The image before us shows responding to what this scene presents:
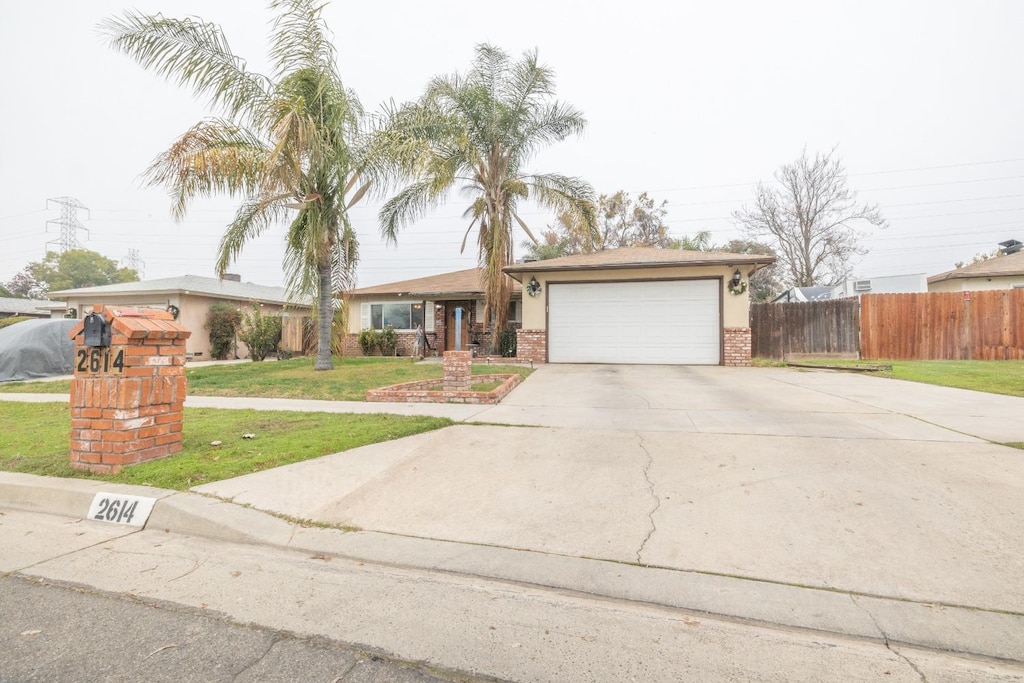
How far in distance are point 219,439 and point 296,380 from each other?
5401 millimetres

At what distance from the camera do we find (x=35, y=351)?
43.2 ft

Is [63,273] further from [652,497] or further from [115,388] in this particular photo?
[652,497]

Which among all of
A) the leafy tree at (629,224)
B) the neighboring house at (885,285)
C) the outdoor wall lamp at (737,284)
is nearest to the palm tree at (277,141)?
the outdoor wall lamp at (737,284)

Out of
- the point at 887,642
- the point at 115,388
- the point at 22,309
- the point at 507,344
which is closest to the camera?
the point at 887,642

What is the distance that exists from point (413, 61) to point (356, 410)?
14.8 meters

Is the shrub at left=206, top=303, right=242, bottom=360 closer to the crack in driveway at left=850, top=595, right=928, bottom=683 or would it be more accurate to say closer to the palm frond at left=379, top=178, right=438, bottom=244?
the palm frond at left=379, top=178, right=438, bottom=244

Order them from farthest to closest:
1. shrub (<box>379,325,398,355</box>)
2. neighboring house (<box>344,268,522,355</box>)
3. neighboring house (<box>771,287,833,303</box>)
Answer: neighboring house (<box>771,287,833,303</box>)
shrub (<box>379,325,398,355</box>)
neighboring house (<box>344,268,522,355</box>)

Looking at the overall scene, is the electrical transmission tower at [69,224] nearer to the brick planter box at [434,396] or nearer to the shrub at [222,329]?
the shrub at [222,329]

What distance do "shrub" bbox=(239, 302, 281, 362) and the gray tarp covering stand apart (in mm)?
4877

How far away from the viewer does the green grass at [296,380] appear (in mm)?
8758

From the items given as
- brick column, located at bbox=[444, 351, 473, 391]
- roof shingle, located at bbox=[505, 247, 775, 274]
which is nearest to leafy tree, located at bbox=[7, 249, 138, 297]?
roof shingle, located at bbox=[505, 247, 775, 274]

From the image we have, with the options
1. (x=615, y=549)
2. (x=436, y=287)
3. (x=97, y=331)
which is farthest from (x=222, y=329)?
(x=615, y=549)

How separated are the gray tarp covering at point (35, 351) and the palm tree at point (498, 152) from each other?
32.1ft

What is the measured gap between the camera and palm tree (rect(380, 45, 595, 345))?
14.5 meters
